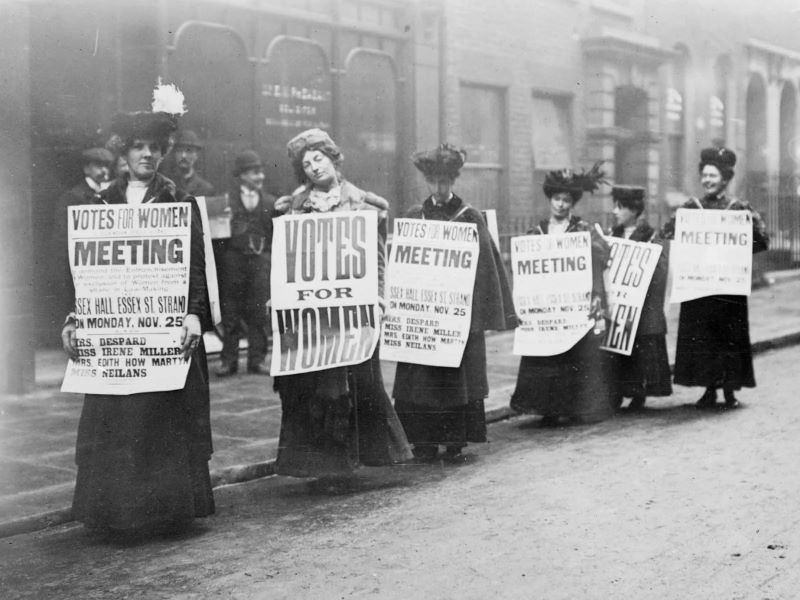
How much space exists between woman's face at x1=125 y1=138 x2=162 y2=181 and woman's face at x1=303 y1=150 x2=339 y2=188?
3.45 ft

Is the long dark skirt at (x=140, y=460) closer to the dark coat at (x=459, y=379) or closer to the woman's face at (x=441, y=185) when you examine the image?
the dark coat at (x=459, y=379)

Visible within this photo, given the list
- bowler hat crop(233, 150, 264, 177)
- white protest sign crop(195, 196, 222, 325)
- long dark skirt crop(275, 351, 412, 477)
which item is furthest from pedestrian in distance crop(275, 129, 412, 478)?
bowler hat crop(233, 150, 264, 177)

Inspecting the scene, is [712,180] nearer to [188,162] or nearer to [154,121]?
[188,162]

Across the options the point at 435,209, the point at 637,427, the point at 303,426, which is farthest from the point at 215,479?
the point at 637,427

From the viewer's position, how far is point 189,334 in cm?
554

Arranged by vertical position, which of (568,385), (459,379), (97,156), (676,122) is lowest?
(568,385)

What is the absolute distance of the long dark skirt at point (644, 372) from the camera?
29.8 feet

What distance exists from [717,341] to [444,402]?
9.56 ft

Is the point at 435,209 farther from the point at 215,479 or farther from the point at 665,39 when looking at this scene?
the point at 665,39

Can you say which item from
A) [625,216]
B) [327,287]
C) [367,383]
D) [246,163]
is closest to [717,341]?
[625,216]

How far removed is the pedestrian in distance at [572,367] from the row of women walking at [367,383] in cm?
1

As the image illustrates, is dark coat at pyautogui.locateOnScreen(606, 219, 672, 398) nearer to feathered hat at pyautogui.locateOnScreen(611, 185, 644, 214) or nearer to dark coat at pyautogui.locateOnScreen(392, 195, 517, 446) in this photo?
feathered hat at pyautogui.locateOnScreen(611, 185, 644, 214)

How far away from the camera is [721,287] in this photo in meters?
9.15

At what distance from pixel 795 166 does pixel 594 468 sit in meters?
17.5
